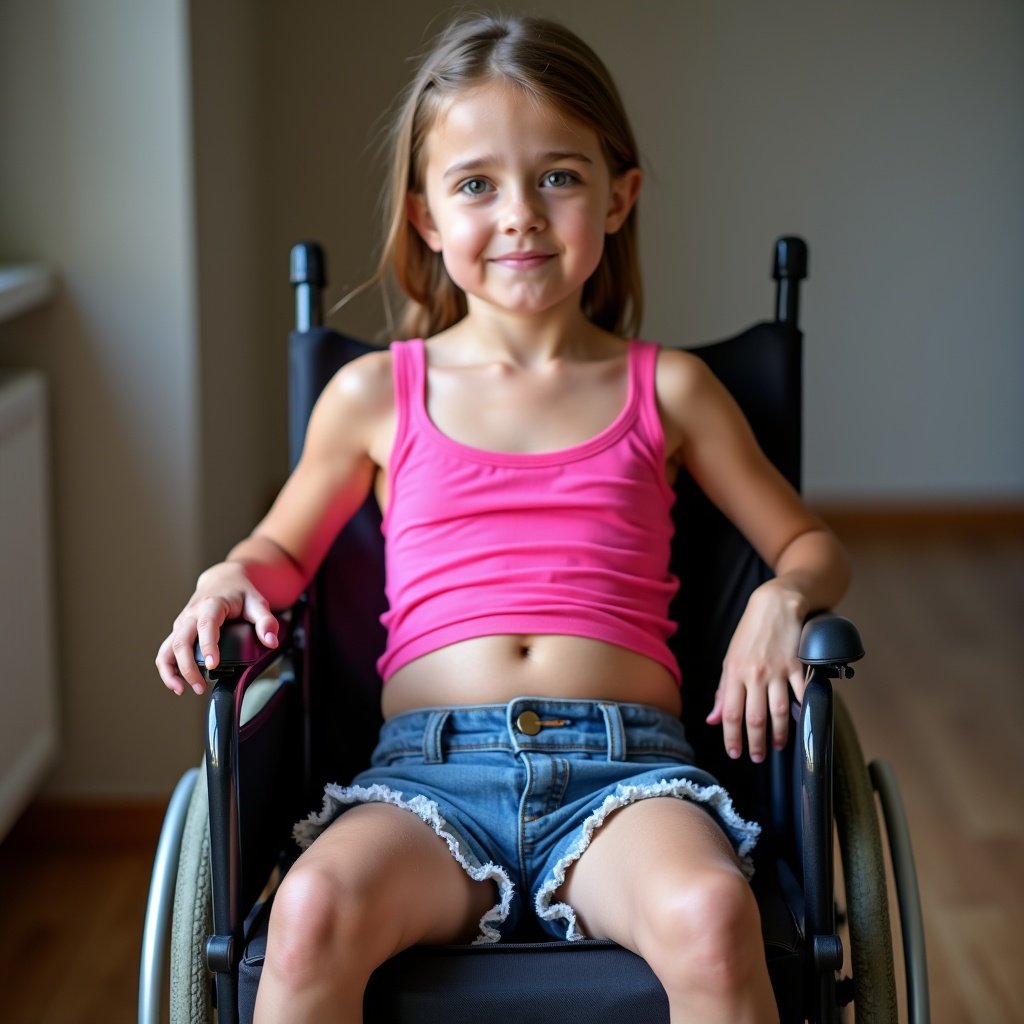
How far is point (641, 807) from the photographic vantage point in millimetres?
1279

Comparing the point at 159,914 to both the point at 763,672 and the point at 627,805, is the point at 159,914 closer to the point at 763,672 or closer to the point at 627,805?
the point at 627,805

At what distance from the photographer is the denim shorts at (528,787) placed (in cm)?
128

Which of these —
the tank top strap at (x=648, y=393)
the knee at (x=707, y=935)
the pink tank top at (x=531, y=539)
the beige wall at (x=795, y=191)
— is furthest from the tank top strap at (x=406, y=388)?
the beige wall at (x=795, y=191)

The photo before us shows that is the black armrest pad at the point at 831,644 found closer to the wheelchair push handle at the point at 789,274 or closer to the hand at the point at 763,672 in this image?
the hand at the point at 763,672

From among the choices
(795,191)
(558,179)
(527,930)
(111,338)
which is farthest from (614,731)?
(795,191)

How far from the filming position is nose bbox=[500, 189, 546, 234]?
143 cm

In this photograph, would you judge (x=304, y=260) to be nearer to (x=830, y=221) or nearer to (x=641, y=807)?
(x=641, y=807)

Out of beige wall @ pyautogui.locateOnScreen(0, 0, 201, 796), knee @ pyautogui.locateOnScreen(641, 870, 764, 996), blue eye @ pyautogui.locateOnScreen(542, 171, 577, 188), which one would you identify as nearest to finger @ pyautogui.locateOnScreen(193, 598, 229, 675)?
knee @ pyautogui.locateOnScreen(641, 870, 764, 996)

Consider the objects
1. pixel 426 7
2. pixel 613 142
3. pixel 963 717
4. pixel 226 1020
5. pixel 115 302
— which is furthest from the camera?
pixel 426 7

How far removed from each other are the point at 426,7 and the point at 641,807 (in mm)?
2911

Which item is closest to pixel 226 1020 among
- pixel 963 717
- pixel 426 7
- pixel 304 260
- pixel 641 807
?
pixel 641 807

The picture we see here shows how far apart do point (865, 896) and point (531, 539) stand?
442 millimetres

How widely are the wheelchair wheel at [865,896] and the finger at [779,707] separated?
0.22 feet

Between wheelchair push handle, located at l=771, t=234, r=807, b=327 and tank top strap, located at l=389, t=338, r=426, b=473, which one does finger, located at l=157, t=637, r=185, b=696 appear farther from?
wheelchair push handle, located at l=771, t=234, r=807, b=327
